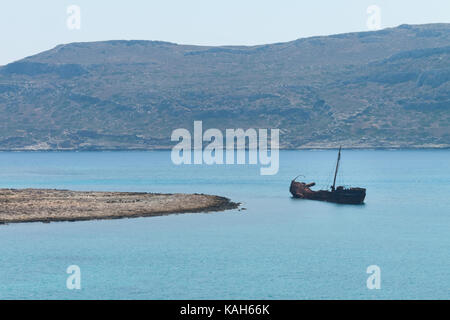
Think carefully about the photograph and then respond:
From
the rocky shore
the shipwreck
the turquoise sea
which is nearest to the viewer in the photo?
the turquoise sea

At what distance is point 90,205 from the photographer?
8100 centimetres

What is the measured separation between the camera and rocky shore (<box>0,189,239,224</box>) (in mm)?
74438

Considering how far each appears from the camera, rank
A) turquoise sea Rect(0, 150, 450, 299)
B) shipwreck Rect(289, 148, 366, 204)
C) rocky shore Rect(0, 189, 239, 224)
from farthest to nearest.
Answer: shipwreck Rect(289, 148, 366, 204)
rocky shore Rect(0, 189, 239, 224)
turquoise sea Rect(0, 150, 450, 299)

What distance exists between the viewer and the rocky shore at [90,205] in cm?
7444

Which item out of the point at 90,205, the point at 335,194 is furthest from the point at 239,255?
the point at 335,194

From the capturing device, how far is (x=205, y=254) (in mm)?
57781

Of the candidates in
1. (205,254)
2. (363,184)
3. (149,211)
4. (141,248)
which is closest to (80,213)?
(149,211)

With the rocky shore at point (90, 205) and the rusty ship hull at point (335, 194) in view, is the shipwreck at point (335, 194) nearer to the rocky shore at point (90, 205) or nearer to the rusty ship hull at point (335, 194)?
the rusty ship hull at point (335, 194)

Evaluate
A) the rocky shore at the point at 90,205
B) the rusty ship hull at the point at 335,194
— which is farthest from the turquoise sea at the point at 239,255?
the rusty ship hull at the point at 335,194

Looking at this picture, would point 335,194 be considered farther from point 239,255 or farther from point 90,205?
point 239,255

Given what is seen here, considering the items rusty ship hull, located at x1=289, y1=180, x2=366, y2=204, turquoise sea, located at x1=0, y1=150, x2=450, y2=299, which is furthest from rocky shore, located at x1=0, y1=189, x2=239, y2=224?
rusty ship hull, located at x1=289, y1=180, x2=366, y2=204

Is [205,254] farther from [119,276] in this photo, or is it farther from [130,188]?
[130,188]

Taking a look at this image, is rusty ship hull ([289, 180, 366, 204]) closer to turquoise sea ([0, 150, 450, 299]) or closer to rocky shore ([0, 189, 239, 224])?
turquoise sea ([0, 150, 450, 299])
